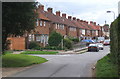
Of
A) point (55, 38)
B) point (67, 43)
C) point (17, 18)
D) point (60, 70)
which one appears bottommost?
point (60, 70)

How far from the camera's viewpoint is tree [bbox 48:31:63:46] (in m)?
42.3

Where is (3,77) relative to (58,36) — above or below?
below

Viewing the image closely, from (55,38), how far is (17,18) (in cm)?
2651

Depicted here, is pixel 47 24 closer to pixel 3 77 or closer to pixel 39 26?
pixel 39 26

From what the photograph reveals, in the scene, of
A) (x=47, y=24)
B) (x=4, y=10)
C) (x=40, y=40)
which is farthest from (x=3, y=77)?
(x=47, y=24)

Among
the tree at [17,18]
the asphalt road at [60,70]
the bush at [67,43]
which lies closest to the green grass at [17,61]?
the asphalt road at [60,70]

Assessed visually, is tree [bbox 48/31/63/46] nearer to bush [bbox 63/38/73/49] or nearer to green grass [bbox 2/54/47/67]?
bush [bbox 63/38/73/49]

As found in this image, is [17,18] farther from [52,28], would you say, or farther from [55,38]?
[52,28]

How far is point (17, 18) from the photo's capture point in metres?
16.3

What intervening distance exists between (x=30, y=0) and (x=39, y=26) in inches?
1237

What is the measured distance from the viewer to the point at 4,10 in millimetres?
15680

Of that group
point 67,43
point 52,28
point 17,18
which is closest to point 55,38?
point 67,43

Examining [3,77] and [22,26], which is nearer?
[3,77]

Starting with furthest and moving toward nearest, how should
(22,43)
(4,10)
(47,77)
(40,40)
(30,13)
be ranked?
(40,40), (22,43), (30,13), (4,10), (47,77)
